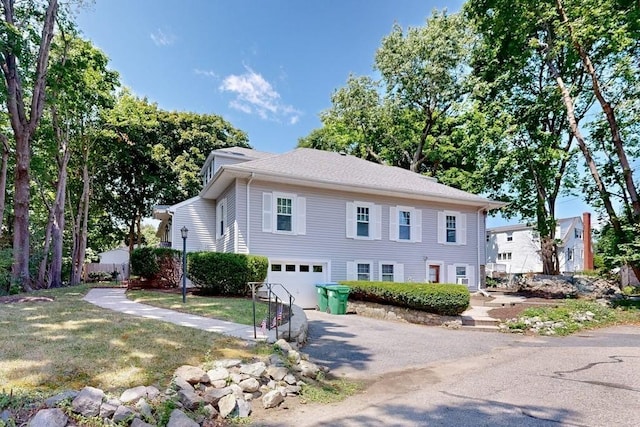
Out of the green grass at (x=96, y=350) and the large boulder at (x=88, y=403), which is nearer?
the large boulder at (x=88, y=403)

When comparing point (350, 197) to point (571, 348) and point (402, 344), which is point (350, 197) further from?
point (571, 348)

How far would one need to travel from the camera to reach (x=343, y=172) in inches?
610

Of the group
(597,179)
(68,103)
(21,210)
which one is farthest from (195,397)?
(68,103)

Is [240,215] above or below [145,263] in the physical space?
above

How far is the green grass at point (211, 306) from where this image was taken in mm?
7977

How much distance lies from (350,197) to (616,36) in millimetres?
11262

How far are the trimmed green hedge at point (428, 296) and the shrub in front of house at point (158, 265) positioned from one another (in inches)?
285

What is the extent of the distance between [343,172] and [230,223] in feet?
16.6

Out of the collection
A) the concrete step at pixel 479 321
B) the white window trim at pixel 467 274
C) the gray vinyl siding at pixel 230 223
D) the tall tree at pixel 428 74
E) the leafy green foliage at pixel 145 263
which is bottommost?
the concrete step at pixel 479 321

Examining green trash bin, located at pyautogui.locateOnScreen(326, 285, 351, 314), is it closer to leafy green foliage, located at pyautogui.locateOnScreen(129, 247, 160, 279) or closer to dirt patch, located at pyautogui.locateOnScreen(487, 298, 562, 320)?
dirt patch, located at pyautogui.locateOnScreen(487, 298, 562, 320)

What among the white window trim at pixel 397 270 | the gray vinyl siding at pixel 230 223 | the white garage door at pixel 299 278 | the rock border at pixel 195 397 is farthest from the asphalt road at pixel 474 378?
the white window trim at pixel 397 270

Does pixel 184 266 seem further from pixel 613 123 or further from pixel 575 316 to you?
pixel 613 123

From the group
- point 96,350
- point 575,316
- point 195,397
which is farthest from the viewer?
point 575,316

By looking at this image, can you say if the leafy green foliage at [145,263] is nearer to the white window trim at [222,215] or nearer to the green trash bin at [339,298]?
the white window trim at [222,215]
